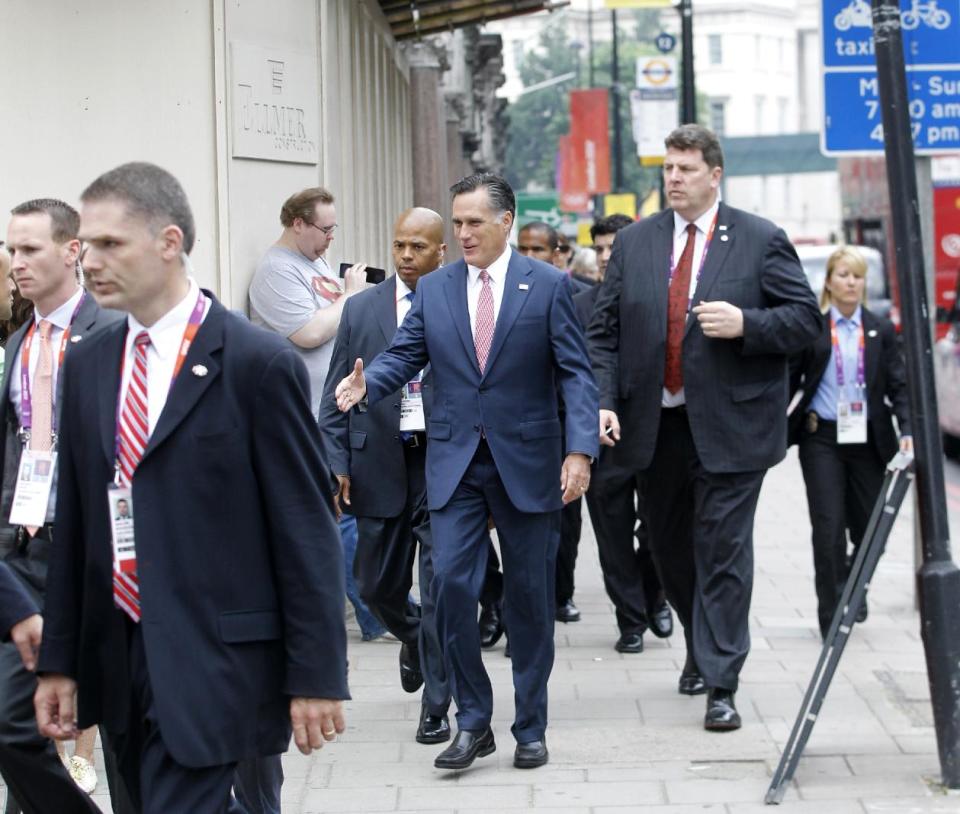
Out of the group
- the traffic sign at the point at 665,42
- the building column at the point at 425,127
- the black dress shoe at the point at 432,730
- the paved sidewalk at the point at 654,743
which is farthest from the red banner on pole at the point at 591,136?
the black dress shoe at the point at 432,730

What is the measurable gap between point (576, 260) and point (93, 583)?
9.82 metres

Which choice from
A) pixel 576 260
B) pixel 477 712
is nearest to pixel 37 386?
pixel 477 712

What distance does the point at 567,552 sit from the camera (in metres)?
9.55

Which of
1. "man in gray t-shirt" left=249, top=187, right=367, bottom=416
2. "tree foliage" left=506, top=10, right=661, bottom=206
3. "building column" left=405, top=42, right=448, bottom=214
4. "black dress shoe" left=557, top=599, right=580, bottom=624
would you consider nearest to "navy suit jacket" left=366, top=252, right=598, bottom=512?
"man in gray t-shirt" left=249, top=187, right=367, bottom=416

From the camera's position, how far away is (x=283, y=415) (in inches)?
148

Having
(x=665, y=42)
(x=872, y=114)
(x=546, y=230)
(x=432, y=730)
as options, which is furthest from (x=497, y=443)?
(x=665, y=42)

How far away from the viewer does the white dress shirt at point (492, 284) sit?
6.47 metres

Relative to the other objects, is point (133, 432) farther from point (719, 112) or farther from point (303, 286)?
point (719, 112)

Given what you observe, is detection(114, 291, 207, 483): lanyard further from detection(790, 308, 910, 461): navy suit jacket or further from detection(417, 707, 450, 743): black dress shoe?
detection(790, 308, 910, 461): navy suit jacket

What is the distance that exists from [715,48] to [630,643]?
127m

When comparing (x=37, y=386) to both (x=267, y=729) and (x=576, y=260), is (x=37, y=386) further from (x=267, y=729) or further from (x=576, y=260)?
(x=576, y=260)

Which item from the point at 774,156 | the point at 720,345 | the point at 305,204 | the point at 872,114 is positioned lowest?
the point at 720,345

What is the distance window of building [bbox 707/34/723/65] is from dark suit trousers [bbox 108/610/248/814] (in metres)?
131

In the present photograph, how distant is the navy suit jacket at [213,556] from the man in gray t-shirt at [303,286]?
4.58 metres
